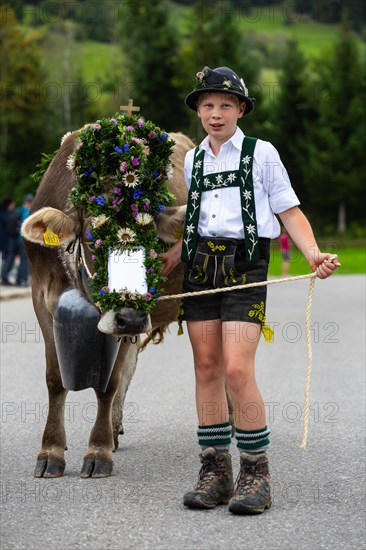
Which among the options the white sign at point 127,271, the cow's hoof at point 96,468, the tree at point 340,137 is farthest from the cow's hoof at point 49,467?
the tree at point 340,137

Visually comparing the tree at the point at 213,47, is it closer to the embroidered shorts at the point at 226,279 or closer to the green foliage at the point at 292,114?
the green foliage at the point at 292,114

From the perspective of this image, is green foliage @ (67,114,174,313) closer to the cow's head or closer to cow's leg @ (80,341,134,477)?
the cow's head

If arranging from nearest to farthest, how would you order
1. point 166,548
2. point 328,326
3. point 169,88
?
1. point 166,548
2. point 328,326
3. point 169,88

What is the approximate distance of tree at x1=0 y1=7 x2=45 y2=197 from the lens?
59.5m

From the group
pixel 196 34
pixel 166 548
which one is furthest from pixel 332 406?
pixel 196 34

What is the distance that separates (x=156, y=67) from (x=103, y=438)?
5321 cm

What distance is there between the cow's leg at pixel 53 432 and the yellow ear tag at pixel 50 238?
90 centimetres

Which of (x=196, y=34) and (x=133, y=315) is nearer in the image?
(x=133, y=315)

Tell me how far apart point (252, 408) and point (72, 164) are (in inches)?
64.5

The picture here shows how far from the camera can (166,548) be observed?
467 cm

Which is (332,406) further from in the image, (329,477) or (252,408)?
(252,408)

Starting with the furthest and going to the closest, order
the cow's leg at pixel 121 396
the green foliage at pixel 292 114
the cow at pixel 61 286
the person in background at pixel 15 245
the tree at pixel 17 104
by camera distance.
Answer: the tree at pixel 17 104 < the green foliage at pixel 292 114 < the person in background at pixel 15 245 < the cow's leg at pixel 121 396 < the cow at pixel 61 286

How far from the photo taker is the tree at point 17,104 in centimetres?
5950

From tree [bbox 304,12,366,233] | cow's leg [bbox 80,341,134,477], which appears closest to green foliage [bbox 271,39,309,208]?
tree [bbox 304,12,366,233]
